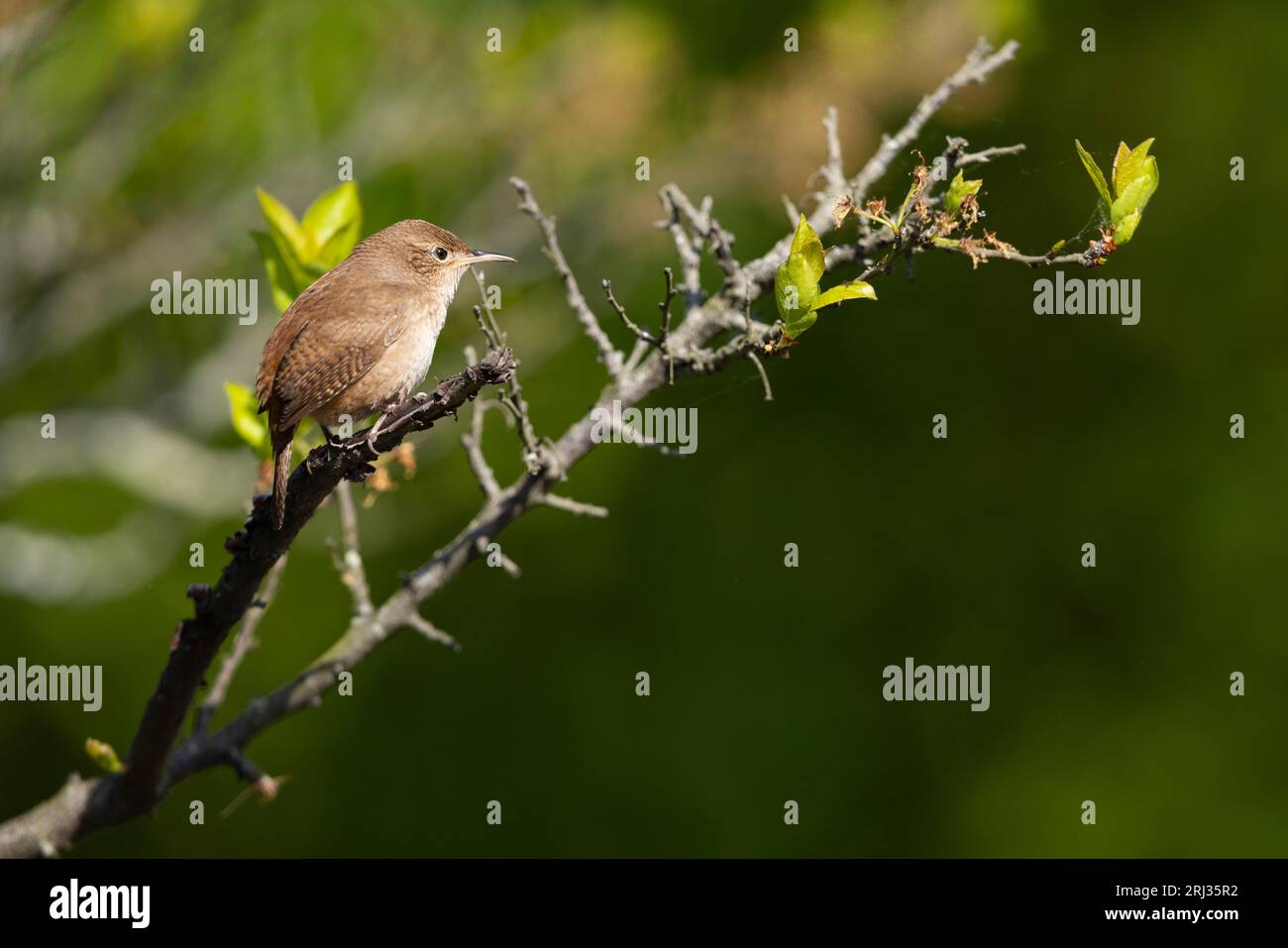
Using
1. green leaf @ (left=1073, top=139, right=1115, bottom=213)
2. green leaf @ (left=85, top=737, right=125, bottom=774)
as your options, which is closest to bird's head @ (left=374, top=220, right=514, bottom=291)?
green leaf @ (left=85, top=737, right=125, bottom=774)

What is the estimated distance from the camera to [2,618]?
9.52m

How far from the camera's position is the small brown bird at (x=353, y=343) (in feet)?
11.3

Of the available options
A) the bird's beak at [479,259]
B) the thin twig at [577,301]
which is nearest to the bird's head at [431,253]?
the bird's beak at [479,259]

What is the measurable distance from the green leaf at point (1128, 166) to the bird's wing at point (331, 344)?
1.76 m

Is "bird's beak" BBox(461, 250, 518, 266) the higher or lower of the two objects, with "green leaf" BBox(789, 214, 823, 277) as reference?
higher

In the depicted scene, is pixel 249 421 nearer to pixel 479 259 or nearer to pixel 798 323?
pixel 479 259

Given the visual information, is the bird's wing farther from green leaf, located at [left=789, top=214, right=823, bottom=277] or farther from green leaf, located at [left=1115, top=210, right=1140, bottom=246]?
green leaf, located at [left=1115, top=210, right=1140, bottom=246]

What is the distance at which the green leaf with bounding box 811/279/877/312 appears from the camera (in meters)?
2.78

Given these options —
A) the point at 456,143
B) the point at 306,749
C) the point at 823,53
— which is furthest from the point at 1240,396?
the point at 306,749

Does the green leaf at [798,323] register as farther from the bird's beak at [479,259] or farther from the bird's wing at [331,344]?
the bird's beak at [479,259]

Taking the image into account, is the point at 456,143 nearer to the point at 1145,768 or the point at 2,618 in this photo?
the point at 2,618

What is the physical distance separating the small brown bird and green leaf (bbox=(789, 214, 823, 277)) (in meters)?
1.23

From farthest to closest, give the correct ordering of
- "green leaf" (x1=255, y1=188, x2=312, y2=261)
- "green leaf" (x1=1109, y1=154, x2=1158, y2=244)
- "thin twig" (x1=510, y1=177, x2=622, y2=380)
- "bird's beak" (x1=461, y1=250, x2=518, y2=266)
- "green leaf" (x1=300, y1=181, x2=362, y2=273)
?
"bird's beak" (x1=461, y1=250, x2=518, y2=266) < "green leaf" (x1=300, y1=181, x2=362, y2=273) < "green leaf" (x1=255, y1=188, x2=312, y2=261) < "thin twig" (x1=510, y1=177, x2=622, y2=380) < "green leaf" (x1=1109, y1=154, x2=1158, y2=244)

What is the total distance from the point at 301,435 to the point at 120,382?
131 inches
